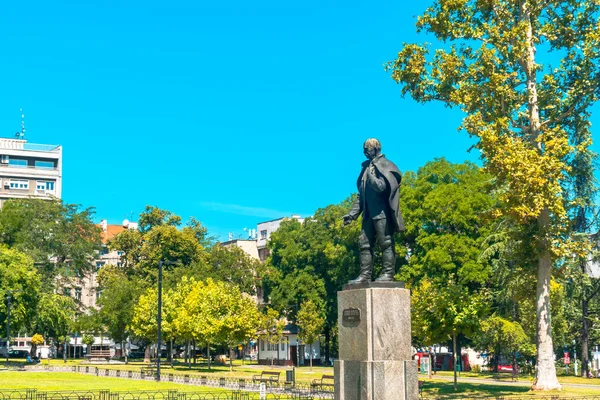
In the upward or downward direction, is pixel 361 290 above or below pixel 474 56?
below

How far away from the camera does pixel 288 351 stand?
78.5 metres

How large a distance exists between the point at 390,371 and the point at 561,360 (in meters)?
50.0

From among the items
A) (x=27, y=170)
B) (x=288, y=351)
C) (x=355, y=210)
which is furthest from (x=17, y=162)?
(x=355, y=210)

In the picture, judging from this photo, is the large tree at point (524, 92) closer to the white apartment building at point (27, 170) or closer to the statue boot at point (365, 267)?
the statue boot at point (365, 267)

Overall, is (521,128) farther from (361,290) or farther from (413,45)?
(361,290)

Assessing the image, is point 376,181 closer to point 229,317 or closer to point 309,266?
point 229,317

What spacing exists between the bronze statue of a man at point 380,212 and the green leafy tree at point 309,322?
52092 mm

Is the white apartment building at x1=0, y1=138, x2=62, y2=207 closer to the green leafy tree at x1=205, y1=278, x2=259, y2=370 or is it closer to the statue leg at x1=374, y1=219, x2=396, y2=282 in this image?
the green leafy tree at x1=205, y1=278, x2=259, y2=370

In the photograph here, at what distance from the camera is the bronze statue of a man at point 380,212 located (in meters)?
16.6

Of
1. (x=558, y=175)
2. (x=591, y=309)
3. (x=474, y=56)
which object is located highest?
(x=474, y=56)

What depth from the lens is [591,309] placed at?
5862cm

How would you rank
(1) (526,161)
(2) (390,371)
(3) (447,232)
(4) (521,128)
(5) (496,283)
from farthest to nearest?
(3) (447,232)
(5) (496,283)
(4) (521,128)
(1) (526,161)
(2) (390,371)

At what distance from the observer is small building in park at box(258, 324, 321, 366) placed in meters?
77.2

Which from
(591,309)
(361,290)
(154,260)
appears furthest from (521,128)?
(154,260)
